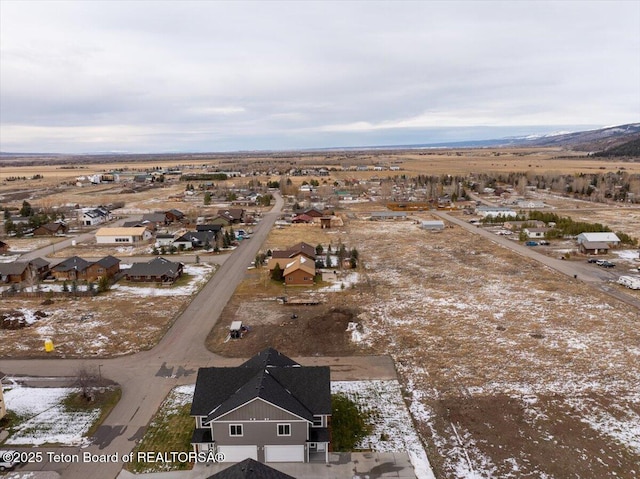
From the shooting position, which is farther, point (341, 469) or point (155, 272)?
point (155, 272)

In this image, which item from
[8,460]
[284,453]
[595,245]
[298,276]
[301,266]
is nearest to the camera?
[284,453]

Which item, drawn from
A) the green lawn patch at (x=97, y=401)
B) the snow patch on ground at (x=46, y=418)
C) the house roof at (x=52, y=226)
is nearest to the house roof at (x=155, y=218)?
the house roof at (x=52, y=226)

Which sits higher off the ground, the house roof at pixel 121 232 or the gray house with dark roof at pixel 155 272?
the house roof at pixel 121 232

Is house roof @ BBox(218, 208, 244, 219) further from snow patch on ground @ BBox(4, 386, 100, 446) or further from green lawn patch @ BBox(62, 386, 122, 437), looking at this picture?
green lawn patch @ BBox(62, 386, 122, 437)

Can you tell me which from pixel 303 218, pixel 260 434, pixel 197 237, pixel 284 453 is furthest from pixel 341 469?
pixel 303 218

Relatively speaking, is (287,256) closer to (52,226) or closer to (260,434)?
(260,434)

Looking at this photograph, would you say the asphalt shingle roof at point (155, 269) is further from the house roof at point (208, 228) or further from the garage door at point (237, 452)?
the garage door at point (237, 452)

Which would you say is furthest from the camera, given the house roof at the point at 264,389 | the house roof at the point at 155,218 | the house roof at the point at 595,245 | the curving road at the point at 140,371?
the house roof at the point at 155,218
